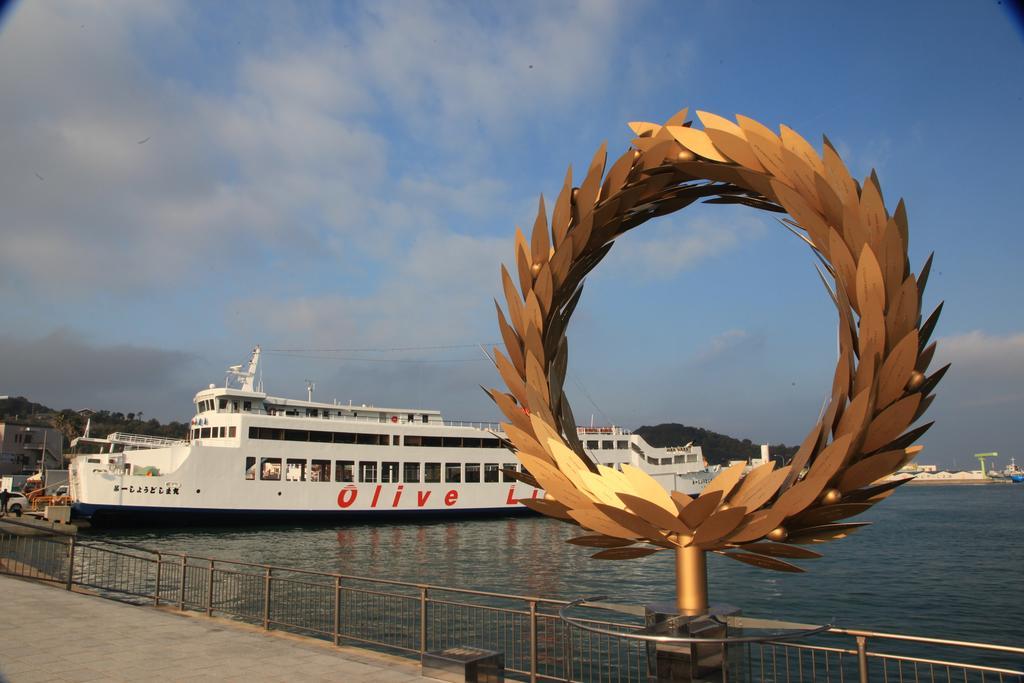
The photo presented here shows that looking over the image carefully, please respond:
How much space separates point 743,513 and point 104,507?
34845 mm

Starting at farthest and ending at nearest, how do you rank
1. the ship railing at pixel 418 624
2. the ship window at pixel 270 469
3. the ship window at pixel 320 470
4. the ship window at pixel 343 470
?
the ship window at pixel 343 470 → the ship window at pixel 320 470 → the ship window at pixel 270 469 → the ship railing at pixel 418 624

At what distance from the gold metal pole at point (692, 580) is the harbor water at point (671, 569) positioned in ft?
36.2

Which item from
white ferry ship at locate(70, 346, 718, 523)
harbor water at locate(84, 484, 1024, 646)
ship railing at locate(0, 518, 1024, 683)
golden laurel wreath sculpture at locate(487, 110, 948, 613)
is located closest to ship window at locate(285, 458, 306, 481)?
white ferry ship at locate(70, 346, 718, 523)

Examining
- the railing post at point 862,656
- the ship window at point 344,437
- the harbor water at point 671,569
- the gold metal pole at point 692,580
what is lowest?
the harbor water at point 671,569

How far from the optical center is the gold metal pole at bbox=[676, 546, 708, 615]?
4254mm

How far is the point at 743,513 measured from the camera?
12.8ft

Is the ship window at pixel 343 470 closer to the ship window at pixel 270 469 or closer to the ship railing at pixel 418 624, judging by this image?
the ship window at pixel 270 469

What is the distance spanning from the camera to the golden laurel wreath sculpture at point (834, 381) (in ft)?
12.5

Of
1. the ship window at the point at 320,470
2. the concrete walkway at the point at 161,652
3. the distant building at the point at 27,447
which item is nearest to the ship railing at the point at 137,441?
the ship window at the point at 320,470

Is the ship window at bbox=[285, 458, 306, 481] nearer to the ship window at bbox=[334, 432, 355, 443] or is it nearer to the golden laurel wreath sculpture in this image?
the ship window at bbox=[334, 432, 355, 443]

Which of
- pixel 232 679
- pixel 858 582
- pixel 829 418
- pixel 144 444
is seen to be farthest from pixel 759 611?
pixel 144 444

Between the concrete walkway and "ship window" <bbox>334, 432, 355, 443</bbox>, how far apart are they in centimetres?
2827

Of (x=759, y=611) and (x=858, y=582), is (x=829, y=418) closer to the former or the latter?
(x=759, y=611)

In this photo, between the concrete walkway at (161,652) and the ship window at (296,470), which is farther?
the ship window at (296,470)
